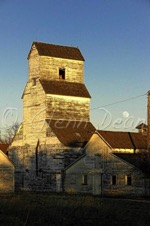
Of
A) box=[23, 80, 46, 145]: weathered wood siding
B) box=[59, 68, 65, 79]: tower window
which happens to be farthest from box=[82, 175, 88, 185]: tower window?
box=[59, 68, 65, 79]: tower window

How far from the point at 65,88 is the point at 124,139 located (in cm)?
1133

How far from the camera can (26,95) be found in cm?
6244

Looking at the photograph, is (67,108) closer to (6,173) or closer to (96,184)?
(6,173)

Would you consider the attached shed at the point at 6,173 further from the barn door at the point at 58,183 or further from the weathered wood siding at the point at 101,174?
the weathered wood siding at the point at 101,174

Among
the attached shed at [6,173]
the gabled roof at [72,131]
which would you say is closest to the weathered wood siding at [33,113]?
the gabled roof at [72,131]

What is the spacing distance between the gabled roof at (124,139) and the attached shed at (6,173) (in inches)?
517

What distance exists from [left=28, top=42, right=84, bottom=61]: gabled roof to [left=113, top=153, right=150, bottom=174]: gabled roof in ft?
57.4

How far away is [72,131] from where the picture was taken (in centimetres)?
5912

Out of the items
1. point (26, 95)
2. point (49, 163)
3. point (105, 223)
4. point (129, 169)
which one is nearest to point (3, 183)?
point (49, 163)

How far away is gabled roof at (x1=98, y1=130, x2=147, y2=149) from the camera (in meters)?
51.2

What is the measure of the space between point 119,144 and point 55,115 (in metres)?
10.8

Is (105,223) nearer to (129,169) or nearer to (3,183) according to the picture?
(129,169)

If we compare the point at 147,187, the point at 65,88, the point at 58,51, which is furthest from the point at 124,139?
the point at 58,51

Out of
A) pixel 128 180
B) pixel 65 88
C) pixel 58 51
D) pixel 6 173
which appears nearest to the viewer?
pixel 128 180
